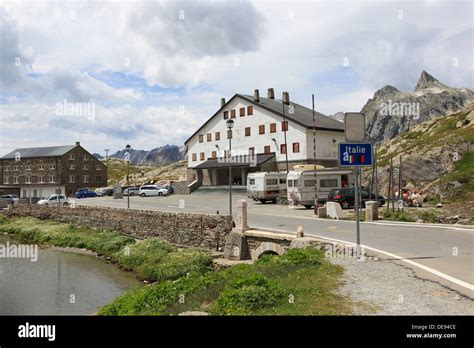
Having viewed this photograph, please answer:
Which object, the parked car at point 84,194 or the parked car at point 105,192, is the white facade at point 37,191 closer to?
the parked car at point 84,194

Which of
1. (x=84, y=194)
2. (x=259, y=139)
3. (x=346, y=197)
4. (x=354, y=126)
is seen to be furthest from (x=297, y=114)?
(x=354, y=126)

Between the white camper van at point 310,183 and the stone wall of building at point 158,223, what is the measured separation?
10.6 meters

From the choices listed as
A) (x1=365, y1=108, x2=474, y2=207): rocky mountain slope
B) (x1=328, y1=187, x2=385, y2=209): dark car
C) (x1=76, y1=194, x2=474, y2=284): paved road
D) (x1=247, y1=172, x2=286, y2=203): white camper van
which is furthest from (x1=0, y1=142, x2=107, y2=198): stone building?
(x1=76, y1=194, x2=474, y2=284): paved road

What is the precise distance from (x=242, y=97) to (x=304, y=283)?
51036mm

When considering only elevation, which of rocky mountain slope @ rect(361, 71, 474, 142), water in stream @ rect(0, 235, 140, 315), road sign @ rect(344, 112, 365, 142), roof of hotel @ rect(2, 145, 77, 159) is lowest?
water in stream @ rect(0, 235, 140, 315)

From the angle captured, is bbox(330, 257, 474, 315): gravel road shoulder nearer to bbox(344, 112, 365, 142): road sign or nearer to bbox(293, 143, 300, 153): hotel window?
bbox(344, 112, 365, 142): road sign

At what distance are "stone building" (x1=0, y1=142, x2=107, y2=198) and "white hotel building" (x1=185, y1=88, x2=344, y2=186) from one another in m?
29.9

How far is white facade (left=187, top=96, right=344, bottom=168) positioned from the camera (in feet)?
173

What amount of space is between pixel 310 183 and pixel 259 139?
935 inches

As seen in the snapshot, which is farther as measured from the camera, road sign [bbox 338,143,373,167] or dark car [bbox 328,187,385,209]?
dark car [bbox 328,187,385,209]

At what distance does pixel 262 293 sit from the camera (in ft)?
28.4
